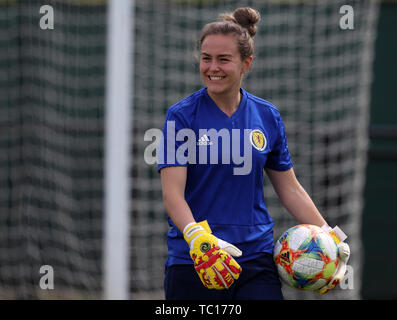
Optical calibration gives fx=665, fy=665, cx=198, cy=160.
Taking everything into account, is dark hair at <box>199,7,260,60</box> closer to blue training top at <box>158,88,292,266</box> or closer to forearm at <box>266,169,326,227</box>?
blue training top at <box>158,88,292,266</box>

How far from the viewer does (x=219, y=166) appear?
3.03m

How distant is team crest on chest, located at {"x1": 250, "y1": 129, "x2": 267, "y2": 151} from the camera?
10.2 feet

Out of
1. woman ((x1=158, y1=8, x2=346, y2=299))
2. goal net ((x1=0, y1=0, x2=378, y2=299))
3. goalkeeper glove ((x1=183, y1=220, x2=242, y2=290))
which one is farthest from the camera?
goal net ((x1=0, y1=0, x2=378, y2=299))

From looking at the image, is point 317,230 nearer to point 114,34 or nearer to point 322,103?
point 114,34

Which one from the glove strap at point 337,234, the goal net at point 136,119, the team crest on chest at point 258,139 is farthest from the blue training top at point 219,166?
the goal net at point 136,119

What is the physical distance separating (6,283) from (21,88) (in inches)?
76.2

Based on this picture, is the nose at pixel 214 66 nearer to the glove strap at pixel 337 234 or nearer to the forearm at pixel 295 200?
the forearm at pixel 295 200

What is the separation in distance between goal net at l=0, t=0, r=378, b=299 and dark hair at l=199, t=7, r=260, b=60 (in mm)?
3126

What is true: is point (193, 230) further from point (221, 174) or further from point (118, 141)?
point (118, 141)

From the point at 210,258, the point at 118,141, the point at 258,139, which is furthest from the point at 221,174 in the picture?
the point at 118,141

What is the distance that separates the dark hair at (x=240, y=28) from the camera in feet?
10.1

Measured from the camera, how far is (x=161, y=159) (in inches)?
119

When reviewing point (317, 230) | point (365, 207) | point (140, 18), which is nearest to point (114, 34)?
point (140, 18)

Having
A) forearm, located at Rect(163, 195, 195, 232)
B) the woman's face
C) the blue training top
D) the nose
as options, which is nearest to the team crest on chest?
the blue training top
